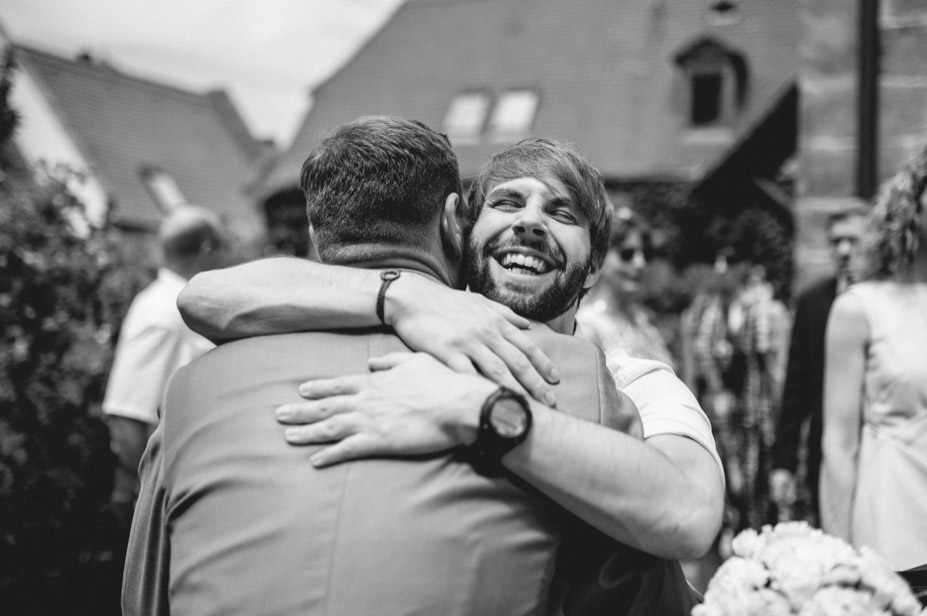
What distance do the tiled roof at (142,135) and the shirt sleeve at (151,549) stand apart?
2597 cm

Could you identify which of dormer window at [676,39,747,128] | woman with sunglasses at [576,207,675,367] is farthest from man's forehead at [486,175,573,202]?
dormer window at [676,39,747,128]

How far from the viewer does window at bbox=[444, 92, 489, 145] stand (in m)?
25.5

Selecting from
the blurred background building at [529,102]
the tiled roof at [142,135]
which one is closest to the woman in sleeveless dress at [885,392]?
the blurred background building at [529,102]

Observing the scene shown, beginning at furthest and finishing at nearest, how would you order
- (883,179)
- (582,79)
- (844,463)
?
1. (582,79)
2. (883,179)
3. (844,463)

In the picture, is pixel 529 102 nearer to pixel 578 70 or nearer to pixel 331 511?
pixel 578 70

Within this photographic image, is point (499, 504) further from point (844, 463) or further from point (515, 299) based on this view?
point (844, 463)

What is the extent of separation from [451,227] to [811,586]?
94cm

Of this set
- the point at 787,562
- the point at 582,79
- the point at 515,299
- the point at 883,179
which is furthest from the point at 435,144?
the point at 582,79

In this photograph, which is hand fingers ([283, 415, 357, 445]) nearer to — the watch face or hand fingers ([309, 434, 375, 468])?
hand fingers ([309, 434, 375, 468])

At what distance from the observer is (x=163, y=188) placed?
1197 inches

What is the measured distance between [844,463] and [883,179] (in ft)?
7.18

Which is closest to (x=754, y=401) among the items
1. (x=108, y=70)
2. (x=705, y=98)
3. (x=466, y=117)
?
(x=705, y=98)

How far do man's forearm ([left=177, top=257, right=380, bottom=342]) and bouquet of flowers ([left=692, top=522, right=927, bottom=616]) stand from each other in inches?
30.0

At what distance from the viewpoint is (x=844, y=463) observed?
3.09m
